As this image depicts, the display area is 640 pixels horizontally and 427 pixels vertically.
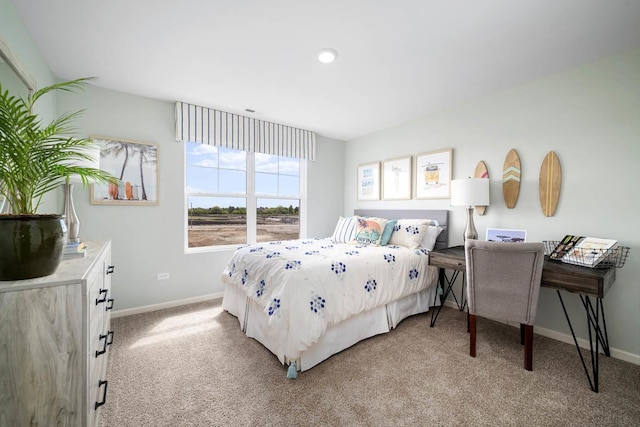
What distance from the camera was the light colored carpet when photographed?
1535 millimetres

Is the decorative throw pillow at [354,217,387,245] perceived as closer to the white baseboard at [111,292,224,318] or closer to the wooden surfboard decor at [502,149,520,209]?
the wooden surfboard decor at [502,149,520,209]

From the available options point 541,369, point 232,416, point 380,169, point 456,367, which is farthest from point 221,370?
point 380,169

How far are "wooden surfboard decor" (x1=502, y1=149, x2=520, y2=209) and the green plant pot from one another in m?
3.48

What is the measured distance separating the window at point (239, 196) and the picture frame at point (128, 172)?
41 centimetres

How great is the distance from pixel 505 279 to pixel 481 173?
55.2 inches

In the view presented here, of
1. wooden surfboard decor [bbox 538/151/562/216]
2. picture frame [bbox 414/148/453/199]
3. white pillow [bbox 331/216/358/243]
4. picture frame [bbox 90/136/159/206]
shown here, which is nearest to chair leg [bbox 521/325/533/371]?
wooden surfboard decor [bbox 538/151/562/216]

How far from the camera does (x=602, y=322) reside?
2.20 m

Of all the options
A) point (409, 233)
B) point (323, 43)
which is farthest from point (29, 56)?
point (409, 233)

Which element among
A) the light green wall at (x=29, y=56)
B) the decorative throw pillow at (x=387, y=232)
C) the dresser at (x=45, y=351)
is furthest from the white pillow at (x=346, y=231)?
the light green wall at (x=29, y=56)

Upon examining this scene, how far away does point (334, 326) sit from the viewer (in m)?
2.17

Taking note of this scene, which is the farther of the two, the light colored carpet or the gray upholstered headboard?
the gray upholstered headboard

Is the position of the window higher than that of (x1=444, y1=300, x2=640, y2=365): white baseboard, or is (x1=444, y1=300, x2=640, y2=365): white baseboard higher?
the window

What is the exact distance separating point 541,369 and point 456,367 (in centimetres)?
63

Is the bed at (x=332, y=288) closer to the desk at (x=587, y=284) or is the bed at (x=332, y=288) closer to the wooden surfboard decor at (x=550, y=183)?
the desk at (x=587, y=284)
